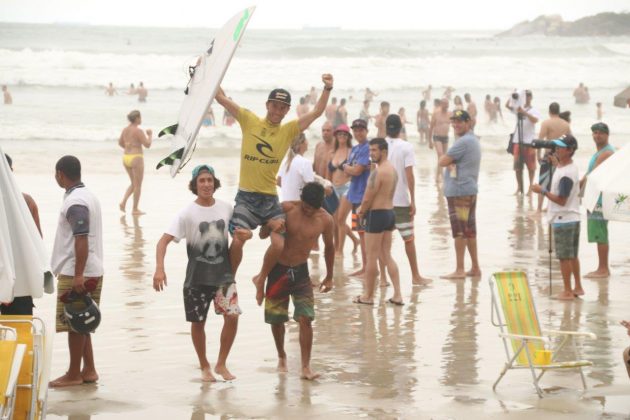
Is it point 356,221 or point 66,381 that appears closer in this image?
point 66,381

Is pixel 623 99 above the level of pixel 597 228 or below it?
above

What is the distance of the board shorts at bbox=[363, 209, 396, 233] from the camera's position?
12289mm

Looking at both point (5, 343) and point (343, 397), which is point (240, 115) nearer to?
point (343, 397)

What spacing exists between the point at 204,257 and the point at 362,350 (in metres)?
1.87

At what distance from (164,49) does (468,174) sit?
73436 mm

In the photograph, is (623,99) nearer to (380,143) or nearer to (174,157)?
(380,143)

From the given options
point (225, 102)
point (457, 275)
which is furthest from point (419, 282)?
point (225, 102)

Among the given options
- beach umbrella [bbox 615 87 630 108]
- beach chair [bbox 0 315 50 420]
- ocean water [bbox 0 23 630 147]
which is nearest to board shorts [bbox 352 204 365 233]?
beach umbrella [bbox 615 87 630 108]

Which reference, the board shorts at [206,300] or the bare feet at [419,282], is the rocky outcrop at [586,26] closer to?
the bare feet at [419,282]

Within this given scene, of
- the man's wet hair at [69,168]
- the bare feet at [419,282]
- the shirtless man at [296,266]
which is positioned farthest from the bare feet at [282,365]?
the bare feet at [419,282]

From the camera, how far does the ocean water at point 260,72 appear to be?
5162 centimetres

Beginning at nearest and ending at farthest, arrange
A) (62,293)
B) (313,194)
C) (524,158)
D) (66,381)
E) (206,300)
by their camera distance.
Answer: (62,293) < (66,381) < (206,300) < (313,194) < (524,158)

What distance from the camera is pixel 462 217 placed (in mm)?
13766

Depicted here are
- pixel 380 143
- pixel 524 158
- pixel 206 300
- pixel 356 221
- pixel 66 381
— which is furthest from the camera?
pixel 524 158
